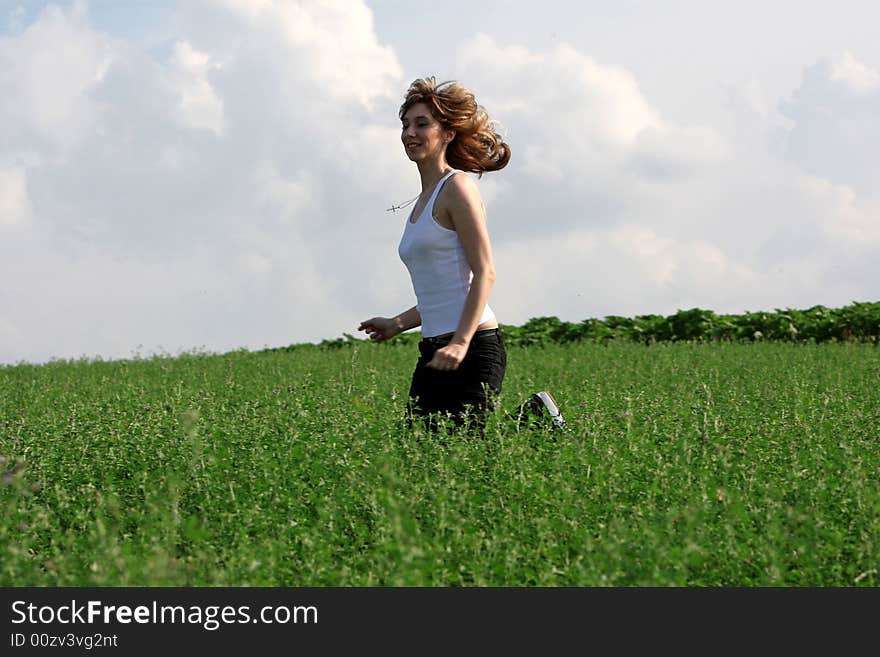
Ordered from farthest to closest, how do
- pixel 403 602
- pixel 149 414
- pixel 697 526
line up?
pixel 149 414 < pixel 697 526 < pixel 403 602

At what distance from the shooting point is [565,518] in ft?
13.2

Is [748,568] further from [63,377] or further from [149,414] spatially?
[63,377]

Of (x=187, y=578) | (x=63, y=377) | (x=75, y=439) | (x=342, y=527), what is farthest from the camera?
(x=63, y=377)

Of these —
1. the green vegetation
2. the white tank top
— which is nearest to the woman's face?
the white tank top

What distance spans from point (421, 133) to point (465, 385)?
127 centimetres

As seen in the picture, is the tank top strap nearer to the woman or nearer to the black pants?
the woman

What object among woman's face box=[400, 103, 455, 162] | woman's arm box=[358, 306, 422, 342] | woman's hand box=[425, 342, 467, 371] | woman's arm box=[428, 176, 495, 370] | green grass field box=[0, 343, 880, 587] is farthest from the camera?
woman's arm box=[358, 306, 422, 342]

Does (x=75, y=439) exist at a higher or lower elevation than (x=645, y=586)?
higher

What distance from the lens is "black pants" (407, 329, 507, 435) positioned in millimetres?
4793

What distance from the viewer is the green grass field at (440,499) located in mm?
3498

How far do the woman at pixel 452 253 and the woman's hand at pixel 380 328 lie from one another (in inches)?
15.4

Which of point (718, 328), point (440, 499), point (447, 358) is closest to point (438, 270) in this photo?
point (447, 358)

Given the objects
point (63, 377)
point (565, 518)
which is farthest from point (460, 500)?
point (63, 377)

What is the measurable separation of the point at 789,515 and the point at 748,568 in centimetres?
40
